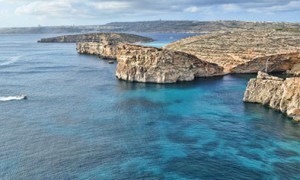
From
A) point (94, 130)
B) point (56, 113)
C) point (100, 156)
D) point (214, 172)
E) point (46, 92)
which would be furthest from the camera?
point (46, 92)

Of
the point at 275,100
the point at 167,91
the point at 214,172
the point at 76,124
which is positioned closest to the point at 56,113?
the point at 76,124

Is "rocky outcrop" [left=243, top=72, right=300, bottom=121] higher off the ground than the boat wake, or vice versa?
Result: "rocky outcrop" [left=243, top=72, right=300, bottom=121]

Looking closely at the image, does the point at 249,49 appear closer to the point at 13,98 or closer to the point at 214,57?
the point at 214,57

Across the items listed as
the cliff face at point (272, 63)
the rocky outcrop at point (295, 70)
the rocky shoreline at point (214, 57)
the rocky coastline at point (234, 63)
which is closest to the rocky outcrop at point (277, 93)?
the rocky coastline at point (234, 63)

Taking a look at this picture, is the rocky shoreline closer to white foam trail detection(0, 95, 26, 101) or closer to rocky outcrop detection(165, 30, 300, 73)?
rocky outcrop detection(165, 30, 300, 73)

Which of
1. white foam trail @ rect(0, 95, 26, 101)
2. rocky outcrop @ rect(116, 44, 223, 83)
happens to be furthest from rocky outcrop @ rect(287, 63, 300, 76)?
white foam trail @ rect(0, 95, 26, 101)

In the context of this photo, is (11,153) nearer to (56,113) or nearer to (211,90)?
(56,113)

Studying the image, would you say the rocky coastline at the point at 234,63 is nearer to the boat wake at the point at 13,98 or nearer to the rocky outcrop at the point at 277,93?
the rocky outcrop at the point at 277,93
